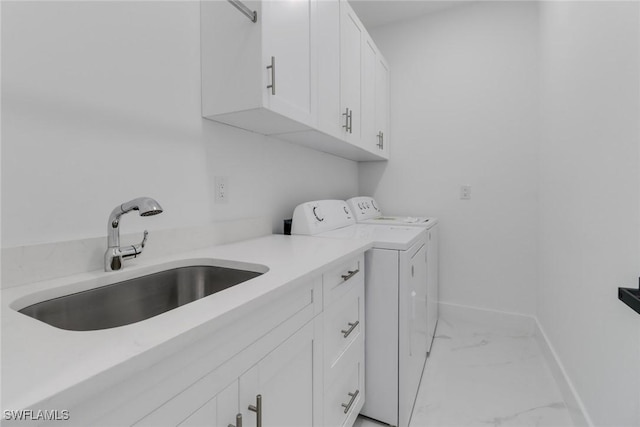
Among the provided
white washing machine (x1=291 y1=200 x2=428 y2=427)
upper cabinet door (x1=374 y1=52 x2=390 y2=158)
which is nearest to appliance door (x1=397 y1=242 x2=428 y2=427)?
white washing machine (x1=291 y1=200 x2=428 y2=427)

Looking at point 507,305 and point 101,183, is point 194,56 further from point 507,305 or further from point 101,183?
point 507,305

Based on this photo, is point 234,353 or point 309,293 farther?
point 309,293

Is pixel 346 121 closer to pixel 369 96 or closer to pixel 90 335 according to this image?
pixel 369 96

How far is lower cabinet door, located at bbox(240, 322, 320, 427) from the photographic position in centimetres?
72

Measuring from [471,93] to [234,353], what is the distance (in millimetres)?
2683

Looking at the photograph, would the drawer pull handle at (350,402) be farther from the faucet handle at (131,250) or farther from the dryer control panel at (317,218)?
the faucet handle at (131,250)

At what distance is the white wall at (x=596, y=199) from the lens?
101cm

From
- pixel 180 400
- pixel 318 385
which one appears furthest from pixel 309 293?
pixel 180 400

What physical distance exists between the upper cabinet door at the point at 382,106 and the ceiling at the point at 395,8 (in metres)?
0.40

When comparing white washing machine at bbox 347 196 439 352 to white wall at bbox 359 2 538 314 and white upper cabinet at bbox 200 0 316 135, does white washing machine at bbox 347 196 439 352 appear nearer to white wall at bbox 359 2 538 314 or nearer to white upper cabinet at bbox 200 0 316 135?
white wall at bbox 359 2 538 314

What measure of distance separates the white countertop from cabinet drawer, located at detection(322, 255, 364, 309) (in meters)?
0.11

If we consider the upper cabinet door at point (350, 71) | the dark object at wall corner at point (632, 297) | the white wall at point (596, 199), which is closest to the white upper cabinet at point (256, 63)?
the upper cabinet door at point (350, 71)

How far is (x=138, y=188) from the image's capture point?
108 cm

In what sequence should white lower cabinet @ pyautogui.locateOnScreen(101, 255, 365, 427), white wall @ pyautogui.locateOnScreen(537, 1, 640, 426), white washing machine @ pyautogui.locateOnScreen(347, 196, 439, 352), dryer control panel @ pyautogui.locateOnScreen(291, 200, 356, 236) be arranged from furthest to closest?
white washing machine @ pyautogui.locateOnScreen(347, 196, 439, 352), dryer control panel @ pyautogui.locateOnScreen(291, 200, 356, 236), white wall @ pyautogui.locateOnScreen(537, 1, 640, 426), white lower cabinet @ pyautogui.locateOnScreen(101, 255, 365, 427)
